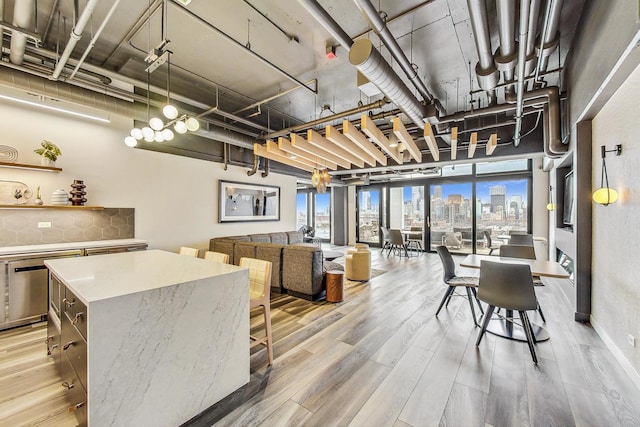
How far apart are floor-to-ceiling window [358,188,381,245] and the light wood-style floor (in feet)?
22.9

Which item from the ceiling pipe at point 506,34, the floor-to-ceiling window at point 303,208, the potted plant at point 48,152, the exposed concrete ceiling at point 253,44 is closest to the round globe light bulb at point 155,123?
the exposed concrete ceiling at point 253,44

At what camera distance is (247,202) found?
6.38 m

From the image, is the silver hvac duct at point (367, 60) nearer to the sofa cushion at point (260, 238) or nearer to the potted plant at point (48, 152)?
the potted plant at point (48, 152)

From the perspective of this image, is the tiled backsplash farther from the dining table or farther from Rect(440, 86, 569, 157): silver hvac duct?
Rect(440, 86, 569, 157): silver hvac duct

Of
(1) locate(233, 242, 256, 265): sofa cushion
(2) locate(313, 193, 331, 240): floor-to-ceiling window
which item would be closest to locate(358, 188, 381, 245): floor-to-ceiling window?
(2) locate(313, 193, 331, 240): floor-to-ceiling window

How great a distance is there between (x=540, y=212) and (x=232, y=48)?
792cm

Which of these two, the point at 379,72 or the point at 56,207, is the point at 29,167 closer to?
the point at 56,207

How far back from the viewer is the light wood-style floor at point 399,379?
1760mm

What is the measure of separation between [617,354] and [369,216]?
8.12 m

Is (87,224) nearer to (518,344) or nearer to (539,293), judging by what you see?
(518,344)

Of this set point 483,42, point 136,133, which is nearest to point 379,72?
point 483,42

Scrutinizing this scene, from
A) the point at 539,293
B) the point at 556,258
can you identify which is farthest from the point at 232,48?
the point at 556,258

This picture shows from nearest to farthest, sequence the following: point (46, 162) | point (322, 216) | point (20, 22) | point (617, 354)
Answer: point (20, 22), point (617, 354), point (46, 162), point (322, 216)

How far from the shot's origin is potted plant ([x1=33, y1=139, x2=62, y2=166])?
3.45 meters
